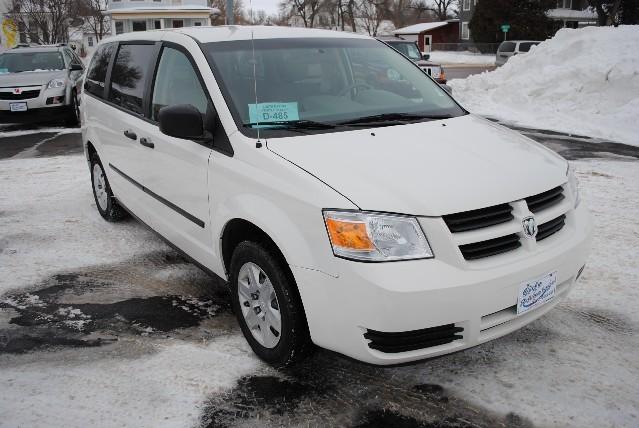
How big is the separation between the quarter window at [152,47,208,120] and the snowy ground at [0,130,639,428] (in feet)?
4.42

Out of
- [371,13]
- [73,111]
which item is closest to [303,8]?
[371,13]

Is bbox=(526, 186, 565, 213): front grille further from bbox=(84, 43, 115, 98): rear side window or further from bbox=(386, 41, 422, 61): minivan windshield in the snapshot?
bbox=(386, 41, 422, 61): minivan windshield

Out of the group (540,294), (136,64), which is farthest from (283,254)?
(136,64)

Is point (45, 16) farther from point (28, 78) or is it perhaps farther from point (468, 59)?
point (468, 59)

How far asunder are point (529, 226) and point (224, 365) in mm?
1758

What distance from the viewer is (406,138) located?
10.5 ft

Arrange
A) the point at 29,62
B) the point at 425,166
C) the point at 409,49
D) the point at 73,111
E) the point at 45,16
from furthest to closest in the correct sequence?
1. the point at 45,16
2. the point at 409,49
3. the point at 29,62
4. the point at 73,111
5. the point at 425,166

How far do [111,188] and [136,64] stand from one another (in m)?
1.39

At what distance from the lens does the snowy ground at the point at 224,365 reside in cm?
276

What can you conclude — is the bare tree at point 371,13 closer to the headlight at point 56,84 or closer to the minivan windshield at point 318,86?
the headlight at point 56,84

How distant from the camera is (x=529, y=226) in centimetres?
273

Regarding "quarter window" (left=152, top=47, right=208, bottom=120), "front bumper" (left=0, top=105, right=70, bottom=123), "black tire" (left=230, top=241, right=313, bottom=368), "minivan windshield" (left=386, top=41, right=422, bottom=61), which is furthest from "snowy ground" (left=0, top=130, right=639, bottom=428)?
"minivan windshield" (left=386, top=41, right=422, bottom=61)

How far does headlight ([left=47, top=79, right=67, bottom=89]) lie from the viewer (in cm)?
1207

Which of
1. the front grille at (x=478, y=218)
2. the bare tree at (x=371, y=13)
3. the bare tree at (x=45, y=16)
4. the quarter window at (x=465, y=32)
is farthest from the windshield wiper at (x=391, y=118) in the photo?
the bare tree at (x=371, y=13)
